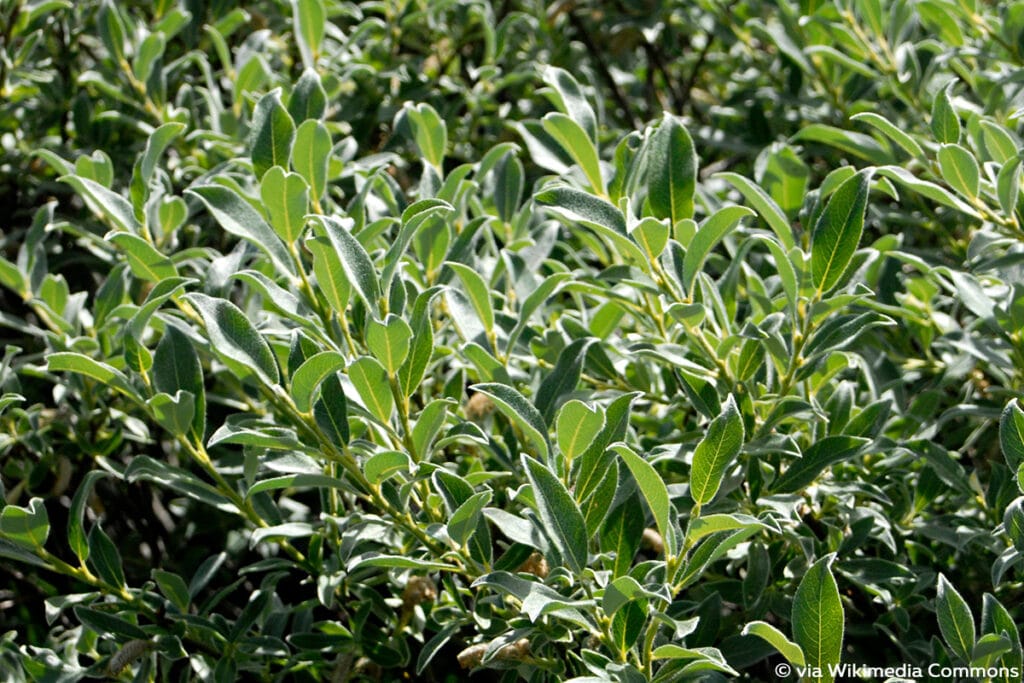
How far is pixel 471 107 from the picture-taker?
8.14ft

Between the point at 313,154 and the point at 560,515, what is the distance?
2.05 ft

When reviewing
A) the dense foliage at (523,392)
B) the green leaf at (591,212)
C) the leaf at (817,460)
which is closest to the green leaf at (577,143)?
the dense foliage at (523,392)

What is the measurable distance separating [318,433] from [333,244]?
0.78ft

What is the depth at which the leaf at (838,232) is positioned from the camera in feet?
4.38

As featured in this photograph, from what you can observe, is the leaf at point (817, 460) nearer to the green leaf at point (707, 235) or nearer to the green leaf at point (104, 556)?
the green leaf at point (707, 235)

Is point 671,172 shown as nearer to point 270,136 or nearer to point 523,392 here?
point 523,392

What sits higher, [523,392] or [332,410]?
[332,410]

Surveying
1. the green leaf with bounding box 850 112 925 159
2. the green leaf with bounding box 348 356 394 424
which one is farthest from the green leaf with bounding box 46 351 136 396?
the green leaf with bounding box 850 112 925 159

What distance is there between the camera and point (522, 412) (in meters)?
1.23

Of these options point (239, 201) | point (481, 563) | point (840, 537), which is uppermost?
point (239, 201)

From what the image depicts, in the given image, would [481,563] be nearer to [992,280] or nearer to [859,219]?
[859,219]

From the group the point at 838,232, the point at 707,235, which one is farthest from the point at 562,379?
the point at 838,232

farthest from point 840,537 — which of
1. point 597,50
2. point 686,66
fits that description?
point 686,66

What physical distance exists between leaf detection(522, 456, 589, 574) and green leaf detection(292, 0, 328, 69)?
113cm
